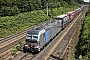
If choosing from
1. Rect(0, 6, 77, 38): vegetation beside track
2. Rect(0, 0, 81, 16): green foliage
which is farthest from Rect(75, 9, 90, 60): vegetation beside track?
Rect(0, 0, 81, 16): green foliage

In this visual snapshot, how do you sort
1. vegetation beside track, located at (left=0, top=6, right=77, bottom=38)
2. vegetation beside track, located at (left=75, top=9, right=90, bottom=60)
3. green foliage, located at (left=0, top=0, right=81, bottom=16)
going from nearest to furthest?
vegetation beside track, located at (left=75, top=9, right=90, bottom=60)
vegetation beside track, located at (left=0, top=6, right=77, bottom=38)
green foliage, located at (left=0, top=0, right=81, bottom=16)

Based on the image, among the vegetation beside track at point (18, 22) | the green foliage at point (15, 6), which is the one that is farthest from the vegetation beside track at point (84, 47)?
the green foliage at point (15, 6)

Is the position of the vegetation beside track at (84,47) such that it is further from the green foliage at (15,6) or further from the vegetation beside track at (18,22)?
the green foliage at (15,6)

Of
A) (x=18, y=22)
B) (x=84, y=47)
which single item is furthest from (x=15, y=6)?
(x=84, y=47)

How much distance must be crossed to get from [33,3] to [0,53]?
49392mm

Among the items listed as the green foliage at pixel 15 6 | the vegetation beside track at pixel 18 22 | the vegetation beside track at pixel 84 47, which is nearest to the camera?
the vegetation beside track at pixel 84 47

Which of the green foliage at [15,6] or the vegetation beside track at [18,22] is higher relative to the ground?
the green foliage at [15,6]

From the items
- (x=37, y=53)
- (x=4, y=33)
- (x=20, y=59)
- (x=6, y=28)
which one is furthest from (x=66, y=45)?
(x=6, y=28)

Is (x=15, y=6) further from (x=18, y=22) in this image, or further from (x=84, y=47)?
(x=84, y=47)

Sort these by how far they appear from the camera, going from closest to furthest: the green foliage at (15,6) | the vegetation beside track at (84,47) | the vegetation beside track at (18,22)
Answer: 1. the vegetation beside track at (84,47)
2. the vegetation beside track at (18,22)
3. the green foliage at (15,6)

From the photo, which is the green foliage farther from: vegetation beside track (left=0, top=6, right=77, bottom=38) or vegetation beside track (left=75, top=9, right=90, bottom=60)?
vegetation beside track (left=75, top=9, right=90, bottom=60)

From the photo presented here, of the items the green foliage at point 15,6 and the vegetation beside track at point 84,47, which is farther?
the green foliage at point 15,6

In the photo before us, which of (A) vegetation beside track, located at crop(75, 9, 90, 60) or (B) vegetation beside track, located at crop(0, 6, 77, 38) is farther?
(B) vegetation beside track, located at crop(0, 6, 77, 38)

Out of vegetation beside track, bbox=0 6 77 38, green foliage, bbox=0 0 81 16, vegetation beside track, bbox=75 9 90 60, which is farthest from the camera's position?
green foliage, bbox=0 0 81 16
